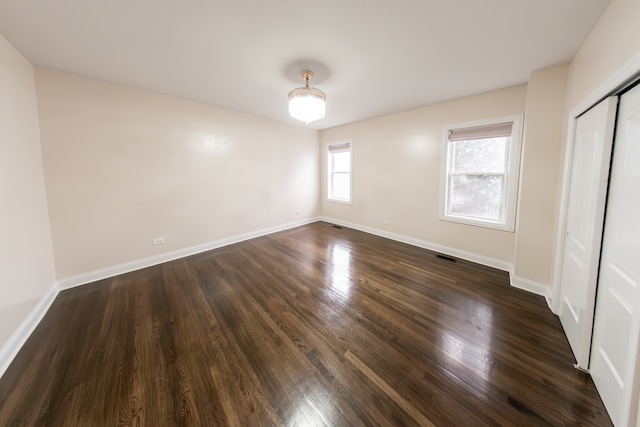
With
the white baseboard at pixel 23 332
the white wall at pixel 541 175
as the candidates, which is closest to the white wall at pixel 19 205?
the white baseboard at pixel 23 332

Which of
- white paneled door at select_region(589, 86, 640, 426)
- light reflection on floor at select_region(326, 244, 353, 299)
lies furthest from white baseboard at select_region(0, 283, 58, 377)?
white paneled door at select_region(589, 86, 640, 426)

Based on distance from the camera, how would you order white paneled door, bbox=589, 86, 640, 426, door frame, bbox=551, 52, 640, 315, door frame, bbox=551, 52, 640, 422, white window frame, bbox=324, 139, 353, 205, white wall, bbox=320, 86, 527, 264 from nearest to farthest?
white paneled door, bbox=589, 86, 640, 426 < door frame, bbox=551, 52, 640, 422 < door frame, bbox=551, 52, 640, 315 < white wall, bbox=320, 86, 527, 264 < white window frame, bbox=324, 139, 353, 205

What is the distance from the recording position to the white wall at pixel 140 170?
97.9 inches

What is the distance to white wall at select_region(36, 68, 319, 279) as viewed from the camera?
8.16 feet

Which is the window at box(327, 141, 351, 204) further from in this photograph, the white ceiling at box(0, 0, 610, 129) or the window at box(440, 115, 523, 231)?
the white ceiling at box(0, 0, 610, 129)

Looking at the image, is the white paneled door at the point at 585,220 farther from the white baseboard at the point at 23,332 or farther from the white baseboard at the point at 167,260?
the white baseboard at the point at 23,332

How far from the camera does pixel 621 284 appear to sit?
118cm

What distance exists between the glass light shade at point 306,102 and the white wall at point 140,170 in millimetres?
2021

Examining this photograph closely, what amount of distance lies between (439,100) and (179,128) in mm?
4053

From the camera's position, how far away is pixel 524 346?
171 centimetres

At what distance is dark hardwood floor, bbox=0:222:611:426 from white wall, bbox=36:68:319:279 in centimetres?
63

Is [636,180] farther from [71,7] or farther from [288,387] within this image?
[71,7]

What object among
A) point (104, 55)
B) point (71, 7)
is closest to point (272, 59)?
point (71, 7)

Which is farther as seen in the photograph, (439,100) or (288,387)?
(439,100)
